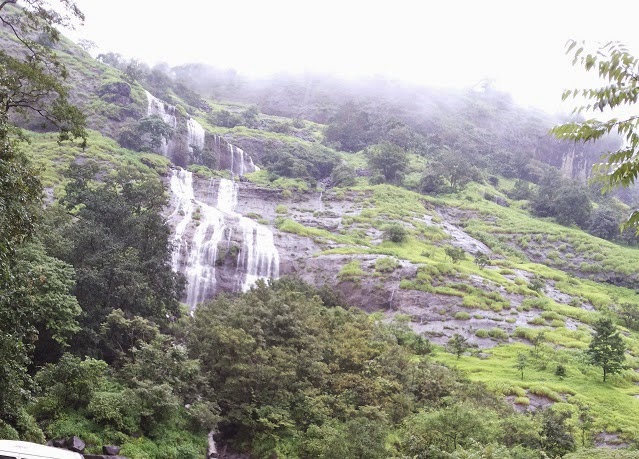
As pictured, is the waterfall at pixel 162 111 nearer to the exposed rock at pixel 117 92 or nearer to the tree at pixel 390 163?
the exposed rock at pixel 117 92

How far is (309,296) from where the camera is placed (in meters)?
29.8

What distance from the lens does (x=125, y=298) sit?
2092cm

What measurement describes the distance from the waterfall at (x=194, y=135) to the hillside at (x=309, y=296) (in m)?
0.32

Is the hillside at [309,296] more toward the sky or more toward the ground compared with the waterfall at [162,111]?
more toward the ground

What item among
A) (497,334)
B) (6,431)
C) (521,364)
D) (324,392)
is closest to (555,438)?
(324,392)

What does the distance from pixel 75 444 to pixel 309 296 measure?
18.4 metres

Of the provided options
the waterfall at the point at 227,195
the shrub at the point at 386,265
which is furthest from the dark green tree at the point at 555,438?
the waterfall at the point at 227,195

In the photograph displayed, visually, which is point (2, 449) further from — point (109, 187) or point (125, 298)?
point (109, 187)

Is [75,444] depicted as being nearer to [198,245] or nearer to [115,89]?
[198,245]

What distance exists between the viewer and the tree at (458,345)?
27875 mm

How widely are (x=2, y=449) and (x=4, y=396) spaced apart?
2.29m

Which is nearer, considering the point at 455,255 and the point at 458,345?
the point at 458,345

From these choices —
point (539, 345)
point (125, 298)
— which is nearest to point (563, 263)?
point (539, 345)

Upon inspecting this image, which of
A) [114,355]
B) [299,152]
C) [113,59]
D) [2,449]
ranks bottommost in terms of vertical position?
[114,355]
